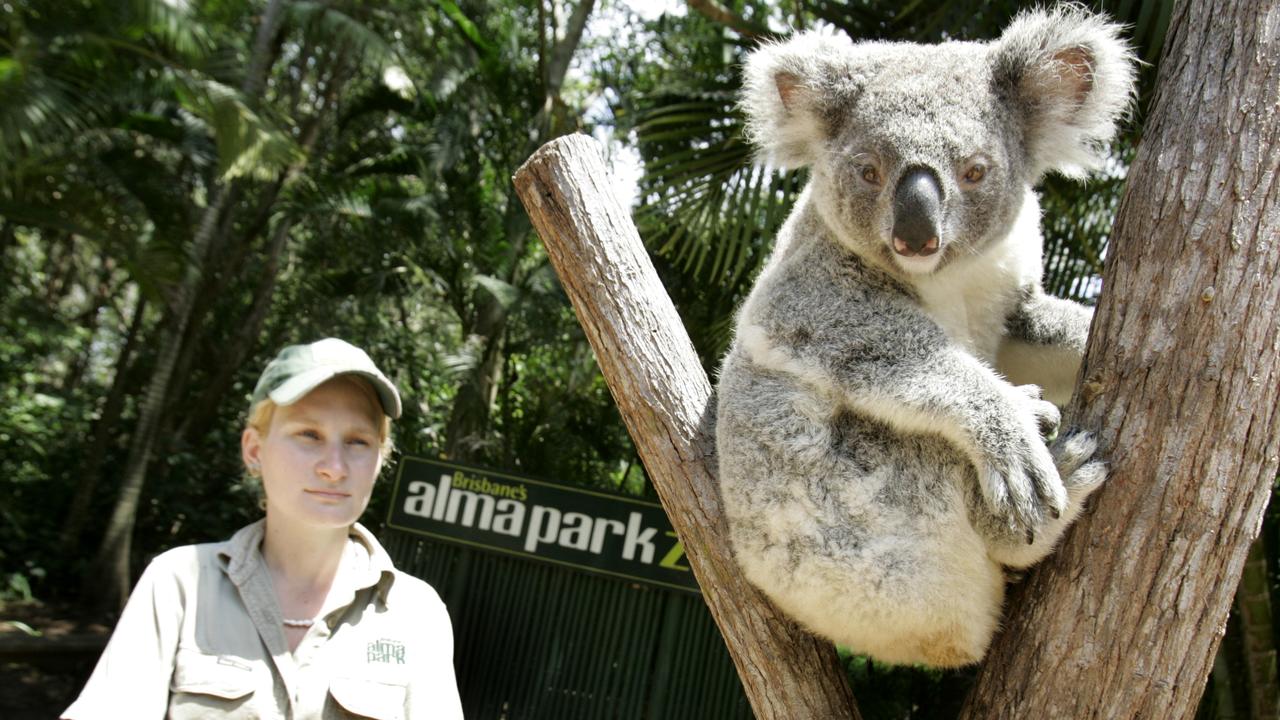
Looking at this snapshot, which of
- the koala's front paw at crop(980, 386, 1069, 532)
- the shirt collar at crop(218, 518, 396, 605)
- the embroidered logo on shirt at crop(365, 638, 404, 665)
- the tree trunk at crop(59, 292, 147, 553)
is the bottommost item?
the tree trunk at crop(59, 292, 147, 553)

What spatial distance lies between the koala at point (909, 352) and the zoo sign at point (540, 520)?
289 centimetres

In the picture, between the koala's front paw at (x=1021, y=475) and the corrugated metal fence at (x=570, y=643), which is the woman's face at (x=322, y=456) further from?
the corrugated metal fence at (x=570, y=643)

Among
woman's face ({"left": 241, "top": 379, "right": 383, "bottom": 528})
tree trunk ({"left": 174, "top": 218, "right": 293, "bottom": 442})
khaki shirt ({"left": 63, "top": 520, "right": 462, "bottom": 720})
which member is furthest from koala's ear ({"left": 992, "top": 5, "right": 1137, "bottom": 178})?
tree trunk ({"left": 174, "top": 218, "right": 293, "bottom": 442})

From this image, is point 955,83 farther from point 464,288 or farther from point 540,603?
point 464,288

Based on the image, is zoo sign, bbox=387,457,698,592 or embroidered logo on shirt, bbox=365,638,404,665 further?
zoo sign, bbox=387,457,698,592

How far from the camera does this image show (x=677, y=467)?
6.37 ft

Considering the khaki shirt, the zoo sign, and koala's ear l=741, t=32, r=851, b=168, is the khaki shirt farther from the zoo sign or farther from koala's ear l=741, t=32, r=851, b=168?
the zoo sign

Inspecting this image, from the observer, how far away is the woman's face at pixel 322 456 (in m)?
1.97

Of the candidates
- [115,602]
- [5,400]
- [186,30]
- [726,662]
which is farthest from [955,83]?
[5,400]

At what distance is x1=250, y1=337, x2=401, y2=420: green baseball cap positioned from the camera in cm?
196

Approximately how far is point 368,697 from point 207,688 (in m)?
0.30

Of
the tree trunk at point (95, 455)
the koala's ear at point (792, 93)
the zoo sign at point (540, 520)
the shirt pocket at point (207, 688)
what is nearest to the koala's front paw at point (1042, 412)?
the koala's ear at point (792, 93)

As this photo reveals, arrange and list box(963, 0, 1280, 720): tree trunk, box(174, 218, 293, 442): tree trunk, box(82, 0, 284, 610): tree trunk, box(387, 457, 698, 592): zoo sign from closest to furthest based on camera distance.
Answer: box(963, 0, 1280, 720): tree trunk, box(387, 457, 698, 592): zoo sign, box(82, 0, 284, 610): tree trunk, box(174, 218, 293, 442): tree trunk

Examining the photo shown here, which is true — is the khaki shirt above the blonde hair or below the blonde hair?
below
